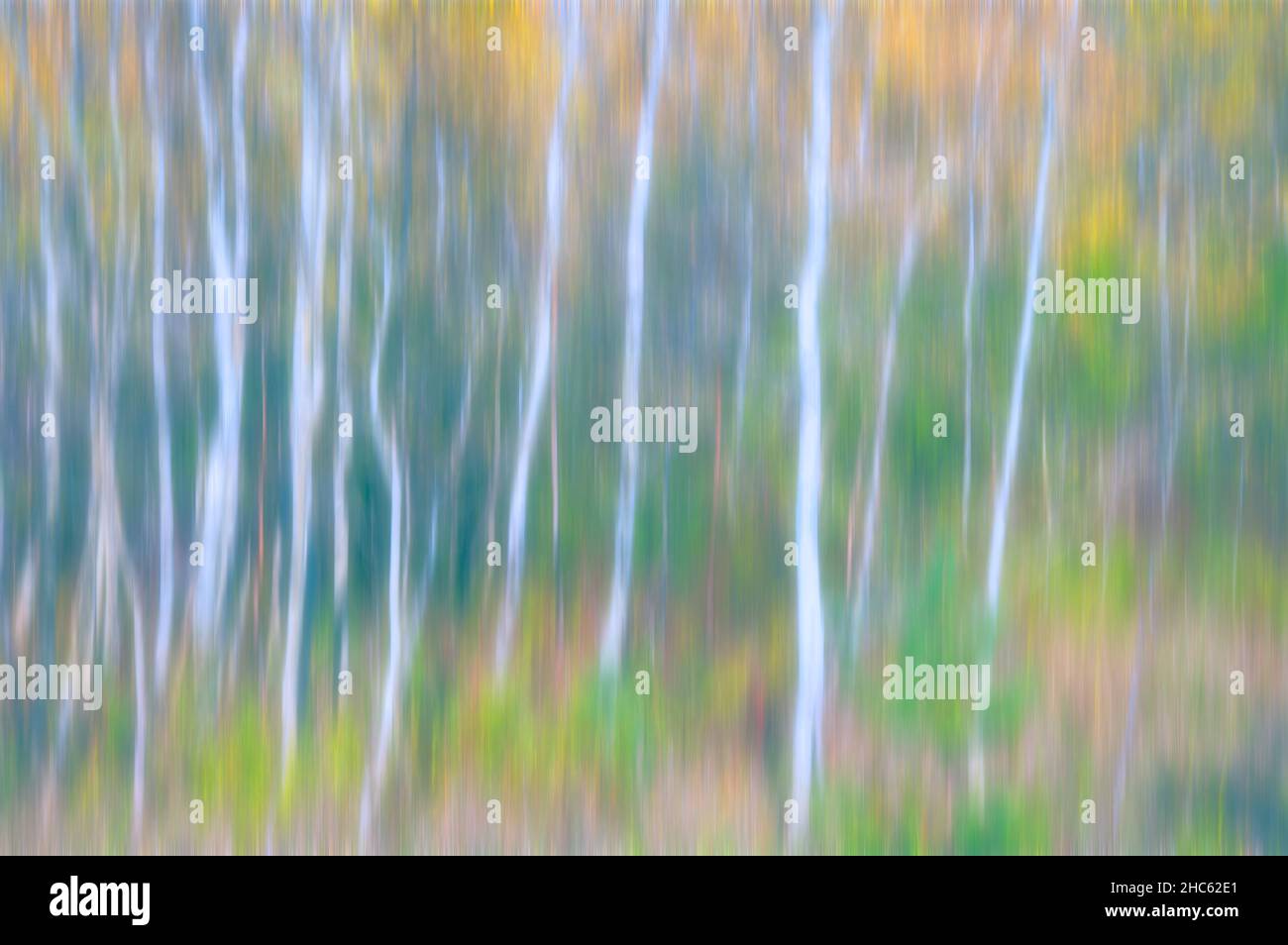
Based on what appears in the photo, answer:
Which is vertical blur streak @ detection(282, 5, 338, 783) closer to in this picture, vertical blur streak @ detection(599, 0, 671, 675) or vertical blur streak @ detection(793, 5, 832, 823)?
vertical blur streak @ detection(599, 0, 671, 675)

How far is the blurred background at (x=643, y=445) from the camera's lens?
3061 mm

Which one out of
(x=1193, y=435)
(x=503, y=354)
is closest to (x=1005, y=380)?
(x=1193, y=435)

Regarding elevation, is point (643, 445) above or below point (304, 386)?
below

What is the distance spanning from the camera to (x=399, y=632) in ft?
10.1

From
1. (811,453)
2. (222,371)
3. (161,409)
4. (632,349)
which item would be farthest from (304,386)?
(811,453)

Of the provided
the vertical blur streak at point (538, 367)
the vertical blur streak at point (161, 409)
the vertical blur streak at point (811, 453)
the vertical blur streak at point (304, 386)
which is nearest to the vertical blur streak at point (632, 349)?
the vertical blur streak at point (538, 367)

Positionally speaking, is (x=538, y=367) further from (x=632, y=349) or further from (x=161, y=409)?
(x=161, y=409)

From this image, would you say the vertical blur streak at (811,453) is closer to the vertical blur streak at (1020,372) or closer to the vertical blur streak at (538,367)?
the vertical blur streak at (1020,372)

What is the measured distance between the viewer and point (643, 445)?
10.1 feet

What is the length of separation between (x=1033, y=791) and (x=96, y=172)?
2263 millimetres

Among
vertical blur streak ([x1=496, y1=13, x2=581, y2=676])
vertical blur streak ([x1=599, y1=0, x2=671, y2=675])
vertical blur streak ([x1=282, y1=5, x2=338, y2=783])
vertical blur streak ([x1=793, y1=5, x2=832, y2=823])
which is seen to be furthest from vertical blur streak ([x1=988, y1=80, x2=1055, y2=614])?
vertical blur streak ([x1=282, y1=5, x2=338, y2=783])

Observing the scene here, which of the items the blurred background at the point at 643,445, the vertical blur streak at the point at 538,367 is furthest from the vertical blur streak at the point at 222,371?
the vertical blur streak at the point at 538,367

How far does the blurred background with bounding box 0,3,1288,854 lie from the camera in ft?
10.0

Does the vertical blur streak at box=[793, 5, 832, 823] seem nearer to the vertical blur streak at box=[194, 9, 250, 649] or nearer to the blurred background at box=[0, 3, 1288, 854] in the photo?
the blurred background at box=[0, 3, 1288, 854]
